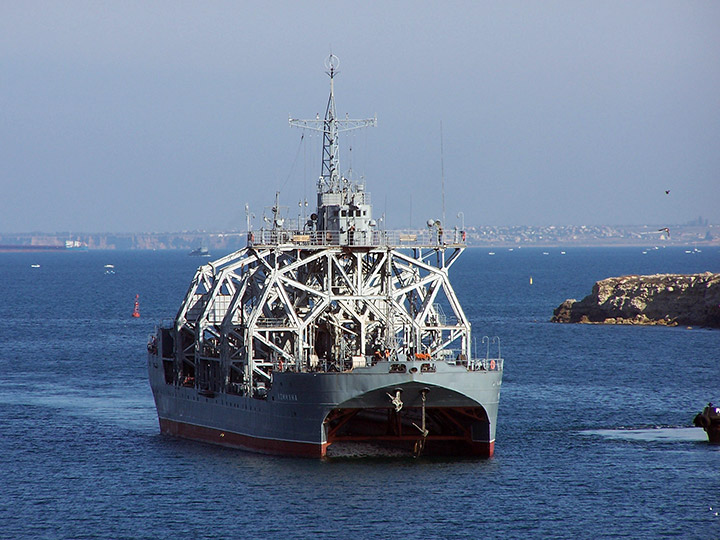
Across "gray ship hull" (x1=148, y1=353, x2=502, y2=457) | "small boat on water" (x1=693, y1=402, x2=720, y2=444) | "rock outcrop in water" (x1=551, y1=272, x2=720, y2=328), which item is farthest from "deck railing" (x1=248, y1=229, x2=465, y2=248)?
"rock outcrop in water" (x1=551, y1=272, x2=720, y2=328)

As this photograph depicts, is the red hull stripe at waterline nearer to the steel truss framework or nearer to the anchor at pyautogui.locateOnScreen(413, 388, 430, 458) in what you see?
the steel truss framework

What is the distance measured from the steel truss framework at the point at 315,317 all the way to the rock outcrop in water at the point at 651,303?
66.6m

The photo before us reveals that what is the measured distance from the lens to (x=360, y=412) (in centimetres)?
5947

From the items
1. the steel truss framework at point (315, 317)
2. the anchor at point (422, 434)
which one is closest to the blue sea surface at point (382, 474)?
the anchor at point (422, 434)

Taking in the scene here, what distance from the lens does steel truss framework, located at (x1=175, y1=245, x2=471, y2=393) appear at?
5759 centimetres

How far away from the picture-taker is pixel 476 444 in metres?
56.1

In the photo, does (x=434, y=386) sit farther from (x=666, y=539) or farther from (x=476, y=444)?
(x=666, y=539)

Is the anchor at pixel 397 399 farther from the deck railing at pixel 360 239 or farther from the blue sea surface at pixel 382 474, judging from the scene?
the deck railing at pixel 360 239

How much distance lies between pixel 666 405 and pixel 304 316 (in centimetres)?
2410

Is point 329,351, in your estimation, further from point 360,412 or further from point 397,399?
point 397,399

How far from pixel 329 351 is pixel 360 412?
364 cm

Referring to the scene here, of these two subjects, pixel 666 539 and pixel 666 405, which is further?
pixel 666 405

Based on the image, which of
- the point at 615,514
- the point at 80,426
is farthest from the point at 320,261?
the point at 615,514

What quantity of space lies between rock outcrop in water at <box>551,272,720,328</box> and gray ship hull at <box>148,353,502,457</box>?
7000 cm
